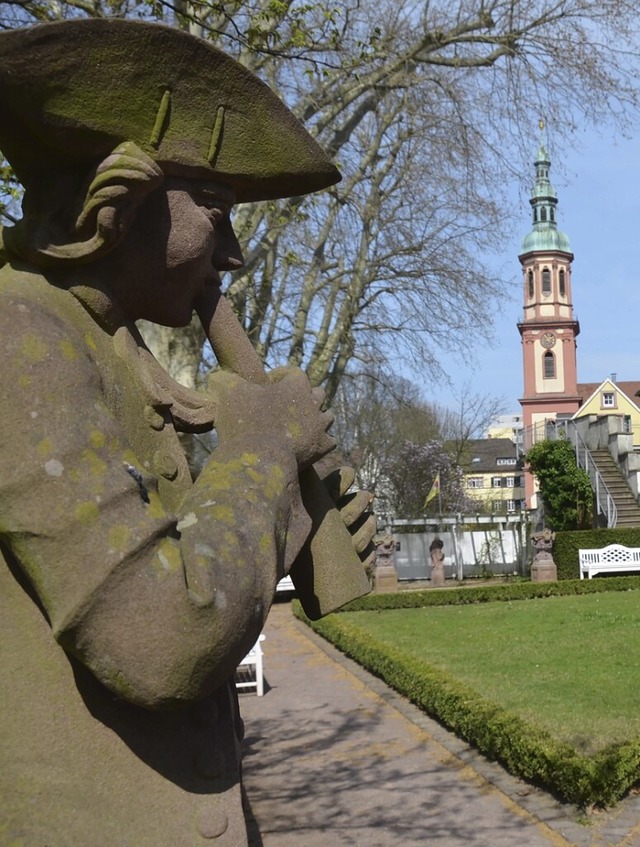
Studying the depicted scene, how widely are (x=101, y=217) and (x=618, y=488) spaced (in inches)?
1094

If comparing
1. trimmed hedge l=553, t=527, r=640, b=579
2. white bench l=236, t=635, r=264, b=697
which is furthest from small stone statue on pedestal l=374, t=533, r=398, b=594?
white bench l=236, t=635, r=264, b=697

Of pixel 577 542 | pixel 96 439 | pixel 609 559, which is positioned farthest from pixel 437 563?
pixel 96 439

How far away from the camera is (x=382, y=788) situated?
7.42 meters

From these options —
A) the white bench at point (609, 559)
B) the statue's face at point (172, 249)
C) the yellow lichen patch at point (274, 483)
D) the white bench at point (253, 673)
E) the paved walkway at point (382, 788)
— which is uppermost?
the statue's face at point (172, 249)

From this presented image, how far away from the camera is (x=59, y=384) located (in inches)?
61.2

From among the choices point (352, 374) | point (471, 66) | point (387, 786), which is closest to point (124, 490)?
point (387, 786)

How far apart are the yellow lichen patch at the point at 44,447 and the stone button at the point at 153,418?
1.20 feet

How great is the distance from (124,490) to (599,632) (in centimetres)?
1348

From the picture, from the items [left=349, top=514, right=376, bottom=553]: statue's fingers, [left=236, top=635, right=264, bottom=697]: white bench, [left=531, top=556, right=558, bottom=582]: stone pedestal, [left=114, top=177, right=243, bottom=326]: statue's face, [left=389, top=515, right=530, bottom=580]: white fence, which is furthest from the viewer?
[left=389, top=515, right=530, bottom=580]: white fence

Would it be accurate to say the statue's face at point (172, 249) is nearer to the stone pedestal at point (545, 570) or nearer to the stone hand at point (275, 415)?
the stone hand at point (275, 415)

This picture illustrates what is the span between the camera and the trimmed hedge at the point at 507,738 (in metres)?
6.66

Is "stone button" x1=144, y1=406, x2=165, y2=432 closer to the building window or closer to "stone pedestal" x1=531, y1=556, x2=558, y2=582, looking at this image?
"stone pedestal" x1=531, y1=556, x2=558, y2=582

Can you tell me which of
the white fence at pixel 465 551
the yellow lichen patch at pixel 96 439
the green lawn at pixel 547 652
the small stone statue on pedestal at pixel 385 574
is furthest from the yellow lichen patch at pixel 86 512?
the white fence at pixel 465 551

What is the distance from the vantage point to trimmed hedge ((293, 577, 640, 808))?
6656mm
